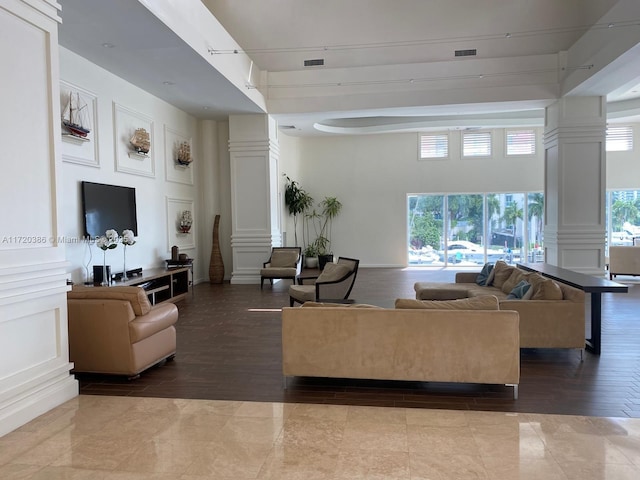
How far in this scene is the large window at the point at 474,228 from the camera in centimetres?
1259

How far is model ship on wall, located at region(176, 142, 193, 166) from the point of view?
9008 mm

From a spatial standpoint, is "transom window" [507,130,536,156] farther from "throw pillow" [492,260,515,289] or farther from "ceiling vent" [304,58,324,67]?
"throw pillow" [492,260,515,289]

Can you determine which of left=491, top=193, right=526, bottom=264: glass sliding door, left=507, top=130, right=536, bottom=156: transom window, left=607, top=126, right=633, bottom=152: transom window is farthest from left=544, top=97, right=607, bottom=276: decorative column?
left=607, top=126, right=633, bottom=152: transom window

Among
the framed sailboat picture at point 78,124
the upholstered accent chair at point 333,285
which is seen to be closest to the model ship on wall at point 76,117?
the framed sailboat picture at point 78,124

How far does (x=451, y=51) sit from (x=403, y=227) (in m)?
5.37

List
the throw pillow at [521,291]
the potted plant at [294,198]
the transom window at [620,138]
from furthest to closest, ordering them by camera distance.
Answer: the potted plant at [294,198] → the transom window at [620,138] → the throw pillow at [521,291]

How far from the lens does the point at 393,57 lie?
8.81m

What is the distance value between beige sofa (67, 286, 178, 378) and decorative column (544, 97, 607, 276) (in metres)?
7.75

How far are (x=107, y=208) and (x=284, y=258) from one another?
12.2 ft

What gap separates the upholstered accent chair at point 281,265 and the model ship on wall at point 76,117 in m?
4.12

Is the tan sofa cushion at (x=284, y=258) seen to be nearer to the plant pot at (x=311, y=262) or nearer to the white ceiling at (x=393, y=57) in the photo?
the white ceiling at (x=393, y=57)

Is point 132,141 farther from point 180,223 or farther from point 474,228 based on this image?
point 474,228

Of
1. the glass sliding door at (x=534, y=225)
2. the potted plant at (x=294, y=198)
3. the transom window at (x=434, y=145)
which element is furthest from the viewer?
the transom window at (x=434, y=145)

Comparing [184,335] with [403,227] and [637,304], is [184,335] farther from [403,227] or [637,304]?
[403,227]
